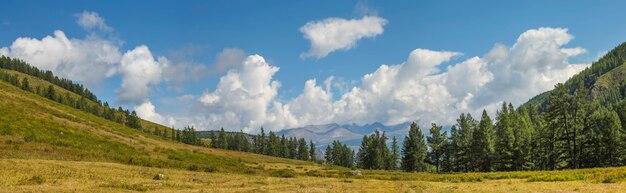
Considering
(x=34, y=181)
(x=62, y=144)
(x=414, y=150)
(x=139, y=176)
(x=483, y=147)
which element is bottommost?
(x=139, y=176)

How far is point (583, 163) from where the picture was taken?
8819 centimetres

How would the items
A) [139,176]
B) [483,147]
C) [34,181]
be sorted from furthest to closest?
1. [483,147]
2. [139,176]
3. [34,181]

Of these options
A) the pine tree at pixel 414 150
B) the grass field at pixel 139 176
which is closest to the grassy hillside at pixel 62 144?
the grass field at pixel 139 176

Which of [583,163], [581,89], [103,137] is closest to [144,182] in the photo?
[103,137]

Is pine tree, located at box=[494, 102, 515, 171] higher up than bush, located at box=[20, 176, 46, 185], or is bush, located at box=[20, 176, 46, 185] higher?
pine tree, located at box=[494, 102, 515, 171]

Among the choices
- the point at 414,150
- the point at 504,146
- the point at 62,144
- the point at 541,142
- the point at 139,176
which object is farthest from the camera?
the point at 414,150

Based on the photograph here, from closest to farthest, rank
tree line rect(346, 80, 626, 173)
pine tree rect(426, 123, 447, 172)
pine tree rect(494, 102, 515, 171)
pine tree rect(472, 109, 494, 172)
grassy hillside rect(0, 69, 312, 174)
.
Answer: grassy hillside rect(0, 69, 312, 174), tree line rect(346, 80, 626, 173), pine tree rect(494, 102, 515, 171), pine tree rect(472, 109, 494, 172), pine tree rect(426, 123, 447, 172)

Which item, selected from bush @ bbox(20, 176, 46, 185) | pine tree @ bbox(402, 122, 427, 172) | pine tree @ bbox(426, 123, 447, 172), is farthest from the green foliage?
bush @ bbox(20, 176, 46, 185)

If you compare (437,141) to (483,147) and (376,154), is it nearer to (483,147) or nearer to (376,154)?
(483,147)

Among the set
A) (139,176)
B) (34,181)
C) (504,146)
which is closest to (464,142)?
(504,146)

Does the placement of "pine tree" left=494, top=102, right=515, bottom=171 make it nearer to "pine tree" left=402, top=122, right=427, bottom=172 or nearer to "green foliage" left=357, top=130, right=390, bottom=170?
"pine tree" left=402, top=122, right=427, bottom=172

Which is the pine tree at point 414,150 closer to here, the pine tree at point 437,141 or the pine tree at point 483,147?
the pine tree at point 437,141

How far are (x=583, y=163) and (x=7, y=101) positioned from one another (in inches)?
4905

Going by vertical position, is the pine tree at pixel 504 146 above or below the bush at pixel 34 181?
above
